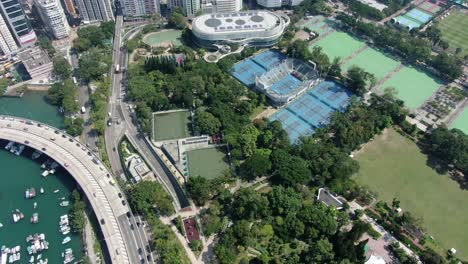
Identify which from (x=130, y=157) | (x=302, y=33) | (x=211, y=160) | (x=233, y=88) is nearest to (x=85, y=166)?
(x=130, y=157)

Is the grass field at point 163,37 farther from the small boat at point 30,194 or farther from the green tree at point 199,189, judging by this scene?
the small boat at point 30,194

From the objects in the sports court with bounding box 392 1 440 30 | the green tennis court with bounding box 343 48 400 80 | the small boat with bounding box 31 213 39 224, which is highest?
the sports court with bounding box 392 1 440 30

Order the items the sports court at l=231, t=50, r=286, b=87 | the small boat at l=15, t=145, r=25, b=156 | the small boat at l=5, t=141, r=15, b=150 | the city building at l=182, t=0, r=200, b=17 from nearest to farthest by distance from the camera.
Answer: the small boat at l=15, t=145, r=25, b=156 → the small boat at l=5, t=141, r=15, b=150 → the sports court at l=231, t=50, r=286, b=87 → the city building at l=182, t=0, r=200, b=17

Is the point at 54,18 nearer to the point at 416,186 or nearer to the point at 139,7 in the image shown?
the point at 139,7

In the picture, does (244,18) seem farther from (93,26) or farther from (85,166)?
(85,166)

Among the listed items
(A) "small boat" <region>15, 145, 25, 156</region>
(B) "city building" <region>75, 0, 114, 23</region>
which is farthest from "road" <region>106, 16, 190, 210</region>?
(B) "city building" <region>75, 0, 114, 23</region>

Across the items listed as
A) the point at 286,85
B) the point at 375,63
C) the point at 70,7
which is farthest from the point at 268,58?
the point at 70,7

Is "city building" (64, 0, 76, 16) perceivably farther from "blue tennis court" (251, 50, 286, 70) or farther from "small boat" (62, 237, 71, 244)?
"small boat" (62, 237, 71, 244)
